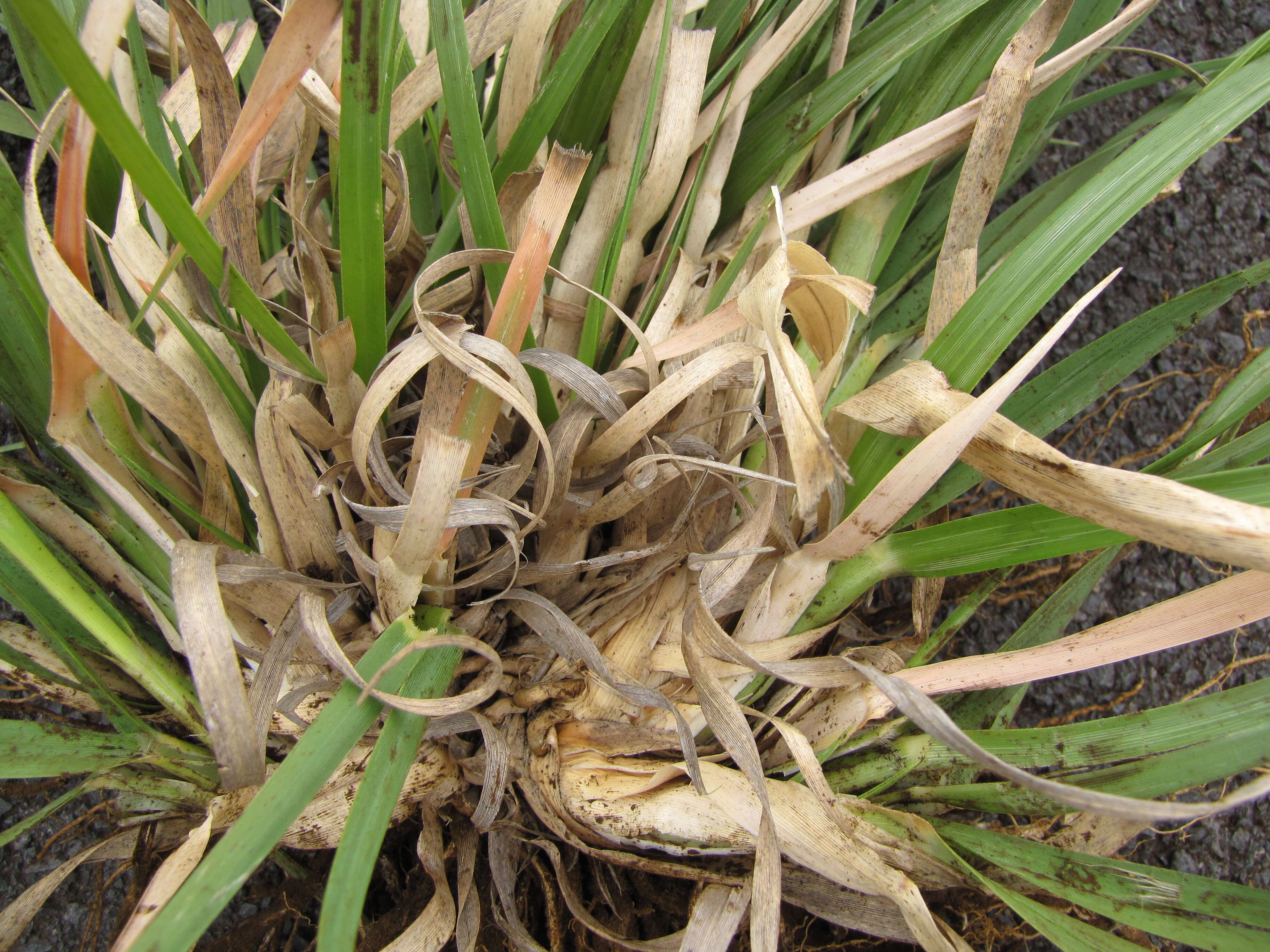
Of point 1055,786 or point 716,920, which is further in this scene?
point 716,920

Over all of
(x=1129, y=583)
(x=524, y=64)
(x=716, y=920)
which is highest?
(x=524, y=64)

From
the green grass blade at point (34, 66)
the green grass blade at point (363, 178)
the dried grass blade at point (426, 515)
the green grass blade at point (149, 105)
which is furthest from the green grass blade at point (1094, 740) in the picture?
the green grass blade at point (34, 66)

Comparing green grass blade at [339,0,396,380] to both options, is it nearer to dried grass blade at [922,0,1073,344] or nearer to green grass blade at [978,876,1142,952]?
dried grass blade at [922,0,1073,344]

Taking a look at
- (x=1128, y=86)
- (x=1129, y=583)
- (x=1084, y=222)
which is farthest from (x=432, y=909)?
(x=1128, y=86)

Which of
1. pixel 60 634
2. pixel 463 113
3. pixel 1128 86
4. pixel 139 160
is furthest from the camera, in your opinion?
pixel 1128 86

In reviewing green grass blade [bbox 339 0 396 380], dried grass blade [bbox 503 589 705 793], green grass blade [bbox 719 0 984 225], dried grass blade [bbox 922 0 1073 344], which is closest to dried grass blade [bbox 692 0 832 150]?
green grass blade [bbox 719 0 984 225]

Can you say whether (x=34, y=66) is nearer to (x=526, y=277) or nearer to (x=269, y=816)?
(x=526, y=277)

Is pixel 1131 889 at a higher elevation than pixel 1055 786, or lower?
lower

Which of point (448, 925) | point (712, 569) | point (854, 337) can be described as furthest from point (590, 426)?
point (448, 925)
